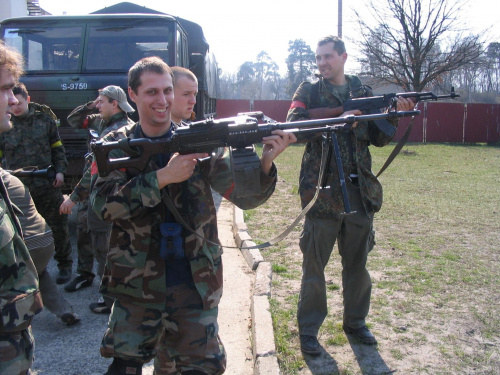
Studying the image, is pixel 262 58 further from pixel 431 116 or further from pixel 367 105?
pixel 367 105

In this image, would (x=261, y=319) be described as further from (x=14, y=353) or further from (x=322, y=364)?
(x=14, y=353)

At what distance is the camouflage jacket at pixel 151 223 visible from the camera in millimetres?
2262

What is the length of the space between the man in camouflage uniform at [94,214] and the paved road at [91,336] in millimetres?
153

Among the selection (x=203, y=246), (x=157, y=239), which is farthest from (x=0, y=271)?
(x=203, y=246)

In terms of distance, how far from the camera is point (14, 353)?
184cm

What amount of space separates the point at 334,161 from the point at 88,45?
4793 millimetres

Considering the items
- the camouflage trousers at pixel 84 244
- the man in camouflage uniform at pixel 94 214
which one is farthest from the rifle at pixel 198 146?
the camouflage trousers at pixel 84 244

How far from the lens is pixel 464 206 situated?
27.9 ft

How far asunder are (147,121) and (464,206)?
24.5ft

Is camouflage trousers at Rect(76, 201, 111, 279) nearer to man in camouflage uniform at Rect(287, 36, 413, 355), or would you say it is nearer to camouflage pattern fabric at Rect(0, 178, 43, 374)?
man in camouflage uniform at Rect(287, 36, 413, 355)

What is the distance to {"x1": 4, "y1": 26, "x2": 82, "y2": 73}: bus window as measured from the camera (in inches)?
267

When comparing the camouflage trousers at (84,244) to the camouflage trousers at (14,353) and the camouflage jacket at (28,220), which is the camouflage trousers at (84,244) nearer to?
the camouflage jacket at (28,220)

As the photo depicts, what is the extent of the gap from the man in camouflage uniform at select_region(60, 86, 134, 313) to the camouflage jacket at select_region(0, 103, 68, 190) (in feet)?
2.18

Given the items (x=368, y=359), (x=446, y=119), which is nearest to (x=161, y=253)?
(x=368, y=359)
